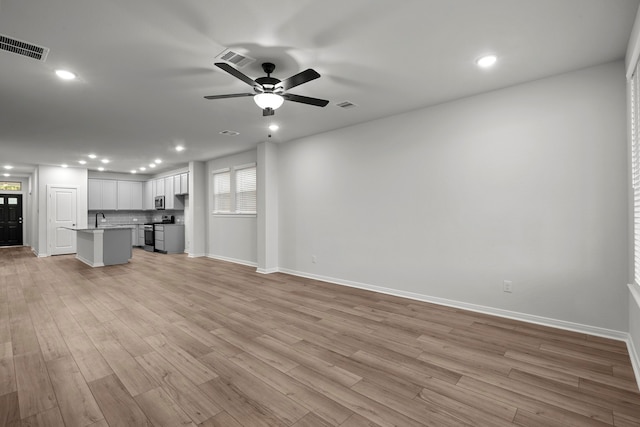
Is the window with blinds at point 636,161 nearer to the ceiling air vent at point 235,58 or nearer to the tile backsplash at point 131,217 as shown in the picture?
the ceiling air vent at point 235,58

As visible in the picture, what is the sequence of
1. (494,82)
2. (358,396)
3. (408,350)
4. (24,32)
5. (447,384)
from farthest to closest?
(494,82), (408,350), (24,32), (447,384), (358,396)

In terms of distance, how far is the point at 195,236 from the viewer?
8.39 metres

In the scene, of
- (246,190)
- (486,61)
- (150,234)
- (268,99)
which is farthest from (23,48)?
(150,234)

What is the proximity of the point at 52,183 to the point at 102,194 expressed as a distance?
1.42 metres

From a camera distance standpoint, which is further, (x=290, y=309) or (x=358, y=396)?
(x=290, y=309)

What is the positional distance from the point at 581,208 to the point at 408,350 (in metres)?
2.32

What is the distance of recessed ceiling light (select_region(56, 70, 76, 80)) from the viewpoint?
304 centimetres

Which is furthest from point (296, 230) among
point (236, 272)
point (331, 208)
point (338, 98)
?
point (338, 98)

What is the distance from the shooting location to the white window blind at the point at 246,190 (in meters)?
6.99

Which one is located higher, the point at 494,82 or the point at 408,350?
the point at 494,82

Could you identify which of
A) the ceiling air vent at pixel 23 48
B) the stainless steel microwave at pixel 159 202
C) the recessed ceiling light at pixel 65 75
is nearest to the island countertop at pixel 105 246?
the stainless steel microwave at pixel 159 202

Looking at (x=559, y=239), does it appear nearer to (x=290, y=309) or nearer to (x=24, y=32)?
(x=290, y=309)

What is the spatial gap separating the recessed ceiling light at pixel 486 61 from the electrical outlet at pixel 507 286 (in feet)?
7.84

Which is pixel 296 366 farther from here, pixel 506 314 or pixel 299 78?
pixel 506 314
